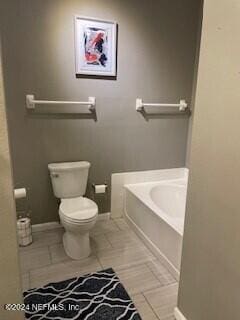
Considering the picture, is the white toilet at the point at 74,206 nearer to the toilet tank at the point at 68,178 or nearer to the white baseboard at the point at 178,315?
the toilet tank at the point at 68,178

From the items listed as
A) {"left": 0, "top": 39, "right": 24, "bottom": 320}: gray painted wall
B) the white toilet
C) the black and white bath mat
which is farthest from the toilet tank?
{"left": 0, "top": 39, "right": 24, "bottom": 320}: gray painted wall

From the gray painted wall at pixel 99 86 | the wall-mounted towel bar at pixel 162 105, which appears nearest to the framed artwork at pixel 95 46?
the gray painted wall at pixel 99 86

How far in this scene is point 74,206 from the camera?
2.33 m

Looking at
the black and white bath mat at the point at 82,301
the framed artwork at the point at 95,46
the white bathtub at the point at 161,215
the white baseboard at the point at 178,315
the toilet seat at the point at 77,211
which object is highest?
the framed artwork at the point at 95,46

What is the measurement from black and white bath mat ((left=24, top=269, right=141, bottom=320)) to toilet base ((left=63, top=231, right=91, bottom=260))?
0.27 metres

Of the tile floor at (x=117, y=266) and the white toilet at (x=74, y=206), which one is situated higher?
the white toilet at (x=74, y=206)

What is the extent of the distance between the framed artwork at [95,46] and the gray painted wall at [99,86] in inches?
2.6

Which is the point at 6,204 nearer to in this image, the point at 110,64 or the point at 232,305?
the point at 232,305

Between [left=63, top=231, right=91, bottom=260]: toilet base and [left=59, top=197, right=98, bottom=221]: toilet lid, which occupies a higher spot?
[left=59, top=197, right=98, bottom=221]: toilet lid

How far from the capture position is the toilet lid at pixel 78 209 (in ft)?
7.07

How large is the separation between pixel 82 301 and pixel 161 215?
35.8 inches

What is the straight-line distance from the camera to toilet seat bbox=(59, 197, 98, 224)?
2.13 metres

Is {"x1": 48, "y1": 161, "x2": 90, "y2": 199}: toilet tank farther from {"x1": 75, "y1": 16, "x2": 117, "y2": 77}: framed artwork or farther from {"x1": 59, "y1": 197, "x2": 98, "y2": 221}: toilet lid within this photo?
{"x1": 75, "y1": 16, "x2": 117, "y2": 77}: framed artwork

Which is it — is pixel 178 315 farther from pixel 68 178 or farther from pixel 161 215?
pixel 68 178
